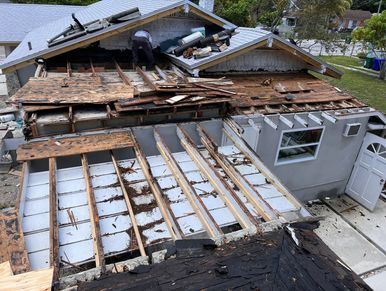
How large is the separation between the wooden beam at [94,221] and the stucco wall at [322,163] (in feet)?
19.2

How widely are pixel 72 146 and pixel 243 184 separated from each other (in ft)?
12.3

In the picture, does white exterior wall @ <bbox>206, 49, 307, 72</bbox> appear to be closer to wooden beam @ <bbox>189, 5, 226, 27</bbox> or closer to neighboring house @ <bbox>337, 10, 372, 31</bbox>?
wooden beam @ <bbox>189, 5, 226, 27</bbox>

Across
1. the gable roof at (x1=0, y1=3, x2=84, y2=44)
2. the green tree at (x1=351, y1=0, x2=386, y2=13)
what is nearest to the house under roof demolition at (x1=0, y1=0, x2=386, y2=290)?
the gable roof at (x1=0, y1=3, x2=84, y2=44)

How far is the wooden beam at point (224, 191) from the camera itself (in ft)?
14.7

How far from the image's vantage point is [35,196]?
524 centimetres

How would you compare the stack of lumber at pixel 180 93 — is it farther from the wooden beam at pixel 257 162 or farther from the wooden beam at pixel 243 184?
the wooden beam at pixel 243 184

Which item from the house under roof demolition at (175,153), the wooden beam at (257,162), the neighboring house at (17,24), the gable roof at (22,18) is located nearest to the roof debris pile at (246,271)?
the house under roof demolition at (175,153)

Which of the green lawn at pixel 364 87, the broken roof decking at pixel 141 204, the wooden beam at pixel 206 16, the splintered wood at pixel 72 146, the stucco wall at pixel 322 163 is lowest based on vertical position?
the green lawn at pixel 364 87

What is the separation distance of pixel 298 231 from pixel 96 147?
14.4 ft

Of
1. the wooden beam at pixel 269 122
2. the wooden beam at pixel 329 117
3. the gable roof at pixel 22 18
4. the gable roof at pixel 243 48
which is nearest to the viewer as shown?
the wooden beam at pixel 269 122

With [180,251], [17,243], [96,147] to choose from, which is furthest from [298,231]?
[96,147]

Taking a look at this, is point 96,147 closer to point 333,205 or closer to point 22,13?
point 333,205

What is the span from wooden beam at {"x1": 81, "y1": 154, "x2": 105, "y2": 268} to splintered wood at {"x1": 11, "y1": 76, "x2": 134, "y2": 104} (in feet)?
6.62

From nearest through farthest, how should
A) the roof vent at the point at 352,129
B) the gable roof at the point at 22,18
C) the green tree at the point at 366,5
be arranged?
the roof vent at the point at 352,129
the gable roof at the point at 22,18
the green tree at the point at 366,5
